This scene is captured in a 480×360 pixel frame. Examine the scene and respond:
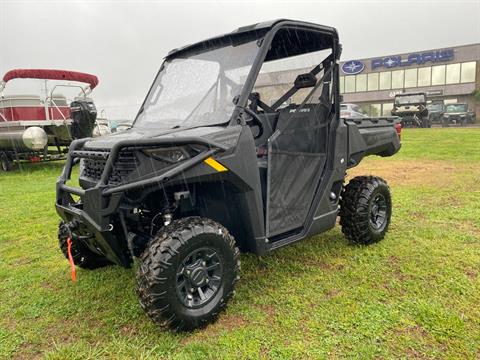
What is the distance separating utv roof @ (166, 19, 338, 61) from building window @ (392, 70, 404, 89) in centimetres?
4358

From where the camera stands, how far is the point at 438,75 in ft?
136

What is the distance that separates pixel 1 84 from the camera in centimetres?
1127

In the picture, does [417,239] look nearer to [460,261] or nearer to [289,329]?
[460,261]

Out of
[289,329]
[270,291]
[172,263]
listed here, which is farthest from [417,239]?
[172,263]

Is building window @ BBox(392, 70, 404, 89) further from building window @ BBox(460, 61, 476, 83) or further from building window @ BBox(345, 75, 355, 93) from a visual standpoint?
building window @ BBox(460, 61, 476, 83)

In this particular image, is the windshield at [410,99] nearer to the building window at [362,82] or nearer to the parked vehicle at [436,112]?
the parked vehicle at [436,112]

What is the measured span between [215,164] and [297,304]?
4.08ft

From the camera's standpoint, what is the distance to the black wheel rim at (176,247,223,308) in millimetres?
2605

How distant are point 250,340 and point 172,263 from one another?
0.70 metres

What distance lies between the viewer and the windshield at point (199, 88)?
2979 mm

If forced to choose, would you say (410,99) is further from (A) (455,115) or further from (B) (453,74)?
(B) (453,74)

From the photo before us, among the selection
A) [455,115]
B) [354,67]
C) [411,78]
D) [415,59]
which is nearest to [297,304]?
[455,115]

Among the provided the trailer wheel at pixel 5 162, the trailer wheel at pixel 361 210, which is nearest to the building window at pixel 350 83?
the trailer wheel at pixel 5 162

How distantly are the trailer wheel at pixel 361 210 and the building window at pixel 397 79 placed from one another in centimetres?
4303
